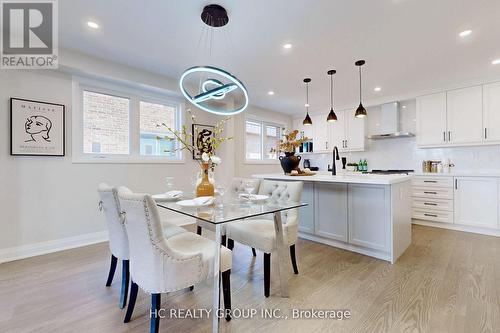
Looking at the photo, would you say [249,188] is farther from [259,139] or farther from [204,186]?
[259,139]

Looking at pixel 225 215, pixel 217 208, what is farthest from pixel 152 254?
→ pixel 217 208

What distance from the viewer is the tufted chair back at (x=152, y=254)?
1.35 metres

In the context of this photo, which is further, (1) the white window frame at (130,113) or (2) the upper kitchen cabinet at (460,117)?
(2) the upper kitchen cabinet at (460,117)

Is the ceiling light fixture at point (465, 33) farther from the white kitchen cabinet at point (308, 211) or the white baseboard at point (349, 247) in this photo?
the white baseboard at point (349, 247)

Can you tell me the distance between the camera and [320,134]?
19.9 ft

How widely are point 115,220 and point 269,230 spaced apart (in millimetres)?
1309

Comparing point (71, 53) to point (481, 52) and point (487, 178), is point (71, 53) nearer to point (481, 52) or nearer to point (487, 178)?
point (481, 52)

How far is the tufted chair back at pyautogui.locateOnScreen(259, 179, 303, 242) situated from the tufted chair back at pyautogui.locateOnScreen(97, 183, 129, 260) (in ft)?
4.45

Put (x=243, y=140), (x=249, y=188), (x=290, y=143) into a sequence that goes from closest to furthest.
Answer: (x=249, y=188), (x=290, y=143), (x=243, y=140)

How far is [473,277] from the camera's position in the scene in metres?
2.29

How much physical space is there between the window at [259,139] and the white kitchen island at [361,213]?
93.3 inches

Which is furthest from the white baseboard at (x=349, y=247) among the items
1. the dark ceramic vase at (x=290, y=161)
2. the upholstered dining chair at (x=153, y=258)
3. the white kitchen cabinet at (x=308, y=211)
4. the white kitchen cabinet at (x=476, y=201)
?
the white kitchen cabinet at (x=476, y=201)

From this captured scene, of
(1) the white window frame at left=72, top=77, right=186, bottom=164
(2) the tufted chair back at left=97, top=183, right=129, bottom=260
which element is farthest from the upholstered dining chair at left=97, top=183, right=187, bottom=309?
(1) the white window frame at left=72, top=77, right=186, bottom=164

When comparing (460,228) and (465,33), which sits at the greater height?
(465,33)
